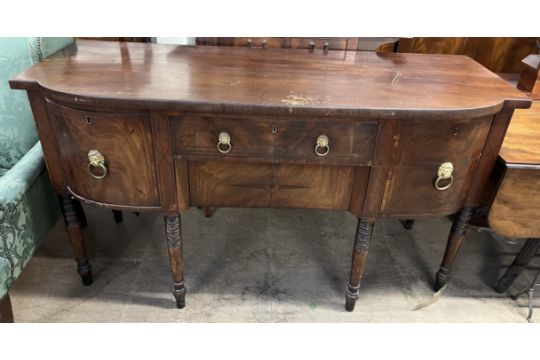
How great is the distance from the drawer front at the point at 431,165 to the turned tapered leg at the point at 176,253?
2.26 feet

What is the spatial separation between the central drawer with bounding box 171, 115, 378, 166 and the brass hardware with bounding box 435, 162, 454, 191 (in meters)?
0.22

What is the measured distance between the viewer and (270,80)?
50.7 inches

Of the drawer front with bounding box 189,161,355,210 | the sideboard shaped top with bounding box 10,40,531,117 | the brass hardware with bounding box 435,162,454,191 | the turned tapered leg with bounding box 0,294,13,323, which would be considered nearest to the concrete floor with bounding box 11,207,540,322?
the turned tapered leg with bounding box 0,294,13,323

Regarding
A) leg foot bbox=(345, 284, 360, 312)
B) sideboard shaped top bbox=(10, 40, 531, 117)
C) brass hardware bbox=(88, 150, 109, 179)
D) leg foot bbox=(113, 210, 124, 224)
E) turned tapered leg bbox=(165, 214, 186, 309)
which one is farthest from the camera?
leg foot bbox=(113, 210, 124, 224)

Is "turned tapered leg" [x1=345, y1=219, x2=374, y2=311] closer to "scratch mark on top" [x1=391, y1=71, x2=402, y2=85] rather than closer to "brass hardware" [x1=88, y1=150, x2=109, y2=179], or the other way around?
"scratch mark on top" [x1=391, y1=71, x2=402, y2=85]

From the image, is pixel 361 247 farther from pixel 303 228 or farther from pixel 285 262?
pixel 303 228

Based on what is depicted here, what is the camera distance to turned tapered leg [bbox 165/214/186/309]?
4.56 feet

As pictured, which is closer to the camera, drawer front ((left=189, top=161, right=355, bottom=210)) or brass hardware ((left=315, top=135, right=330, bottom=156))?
brass hardware ((left=315, top=135, right=330, bottom=156))

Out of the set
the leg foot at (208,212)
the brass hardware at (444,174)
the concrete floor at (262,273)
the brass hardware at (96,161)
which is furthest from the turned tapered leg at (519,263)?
the brass hardware at (96,161)

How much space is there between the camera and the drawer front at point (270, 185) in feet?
4.22

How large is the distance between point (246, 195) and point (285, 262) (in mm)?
637

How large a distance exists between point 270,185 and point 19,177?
0.81 metres

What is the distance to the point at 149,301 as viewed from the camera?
1654 mm

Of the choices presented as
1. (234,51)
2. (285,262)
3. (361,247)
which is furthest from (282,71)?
(285,262)
